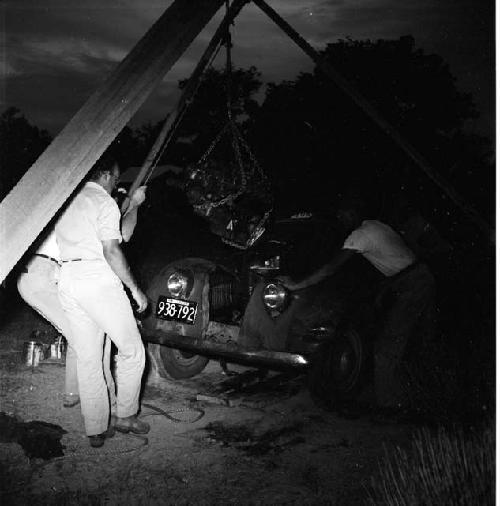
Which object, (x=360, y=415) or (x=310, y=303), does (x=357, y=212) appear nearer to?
(x=310, y=303)

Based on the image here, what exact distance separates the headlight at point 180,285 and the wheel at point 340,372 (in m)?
1.62

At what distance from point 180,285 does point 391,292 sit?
7.47 feet

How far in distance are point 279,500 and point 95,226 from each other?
238 centimetres

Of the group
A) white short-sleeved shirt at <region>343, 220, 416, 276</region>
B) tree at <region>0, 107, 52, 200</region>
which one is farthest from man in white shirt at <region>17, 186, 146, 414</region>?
tree at <region>0, 107, 52, 200</region>

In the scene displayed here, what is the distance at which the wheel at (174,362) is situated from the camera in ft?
18.3

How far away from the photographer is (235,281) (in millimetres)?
5766

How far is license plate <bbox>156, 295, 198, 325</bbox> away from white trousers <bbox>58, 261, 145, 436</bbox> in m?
1.08

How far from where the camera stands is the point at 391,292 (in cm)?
510

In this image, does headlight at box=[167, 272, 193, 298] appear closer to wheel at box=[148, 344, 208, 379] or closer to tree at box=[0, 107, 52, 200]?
wheel at box=[148, 344, 208, 379]

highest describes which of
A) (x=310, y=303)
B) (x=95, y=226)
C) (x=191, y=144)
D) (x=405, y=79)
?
(x=405, y=79)

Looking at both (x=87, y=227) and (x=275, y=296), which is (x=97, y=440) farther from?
(x=275, y=296)

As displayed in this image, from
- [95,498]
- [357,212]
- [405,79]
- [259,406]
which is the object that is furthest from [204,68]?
[405,79]

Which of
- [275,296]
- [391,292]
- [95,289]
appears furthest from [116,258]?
[391,292]

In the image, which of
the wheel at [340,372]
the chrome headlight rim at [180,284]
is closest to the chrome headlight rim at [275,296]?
the wheel at [340,372]
